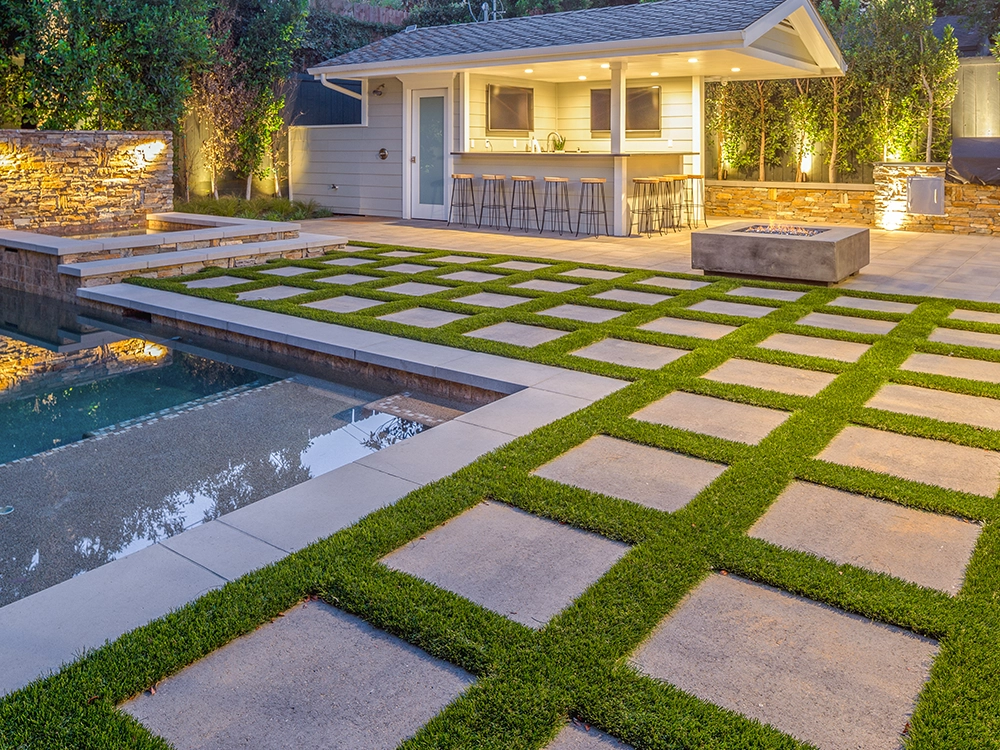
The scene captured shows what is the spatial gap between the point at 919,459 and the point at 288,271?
20.3 ft

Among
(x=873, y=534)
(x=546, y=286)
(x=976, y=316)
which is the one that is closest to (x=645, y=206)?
(x=546, y=286)

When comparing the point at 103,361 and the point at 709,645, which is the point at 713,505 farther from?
the point at 103,361

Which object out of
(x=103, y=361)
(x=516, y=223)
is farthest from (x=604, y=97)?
(x=103, y=361)

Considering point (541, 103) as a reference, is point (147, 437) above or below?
below

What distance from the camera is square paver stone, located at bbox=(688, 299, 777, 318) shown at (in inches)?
253

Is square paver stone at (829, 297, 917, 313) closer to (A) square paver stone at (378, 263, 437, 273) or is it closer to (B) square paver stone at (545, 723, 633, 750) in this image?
(A) square paver stone at (378, 263, 437, 273)

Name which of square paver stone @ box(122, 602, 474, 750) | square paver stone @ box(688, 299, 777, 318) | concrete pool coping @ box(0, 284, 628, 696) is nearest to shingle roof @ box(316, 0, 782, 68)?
square paver stone @ box(688, 299, 777, 318)

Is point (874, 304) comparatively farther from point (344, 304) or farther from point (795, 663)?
point (795, 663)

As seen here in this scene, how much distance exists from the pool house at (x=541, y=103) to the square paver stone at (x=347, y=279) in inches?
164

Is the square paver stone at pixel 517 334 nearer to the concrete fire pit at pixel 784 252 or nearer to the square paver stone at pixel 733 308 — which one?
the square paver stone at pixel 733 308

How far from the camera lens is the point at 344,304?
6.74 meters

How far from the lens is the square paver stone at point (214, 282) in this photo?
24.4ft

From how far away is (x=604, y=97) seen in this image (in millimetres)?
13492

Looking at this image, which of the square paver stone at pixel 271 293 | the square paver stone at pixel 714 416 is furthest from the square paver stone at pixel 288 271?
the square paver stone at pixel 714 416
